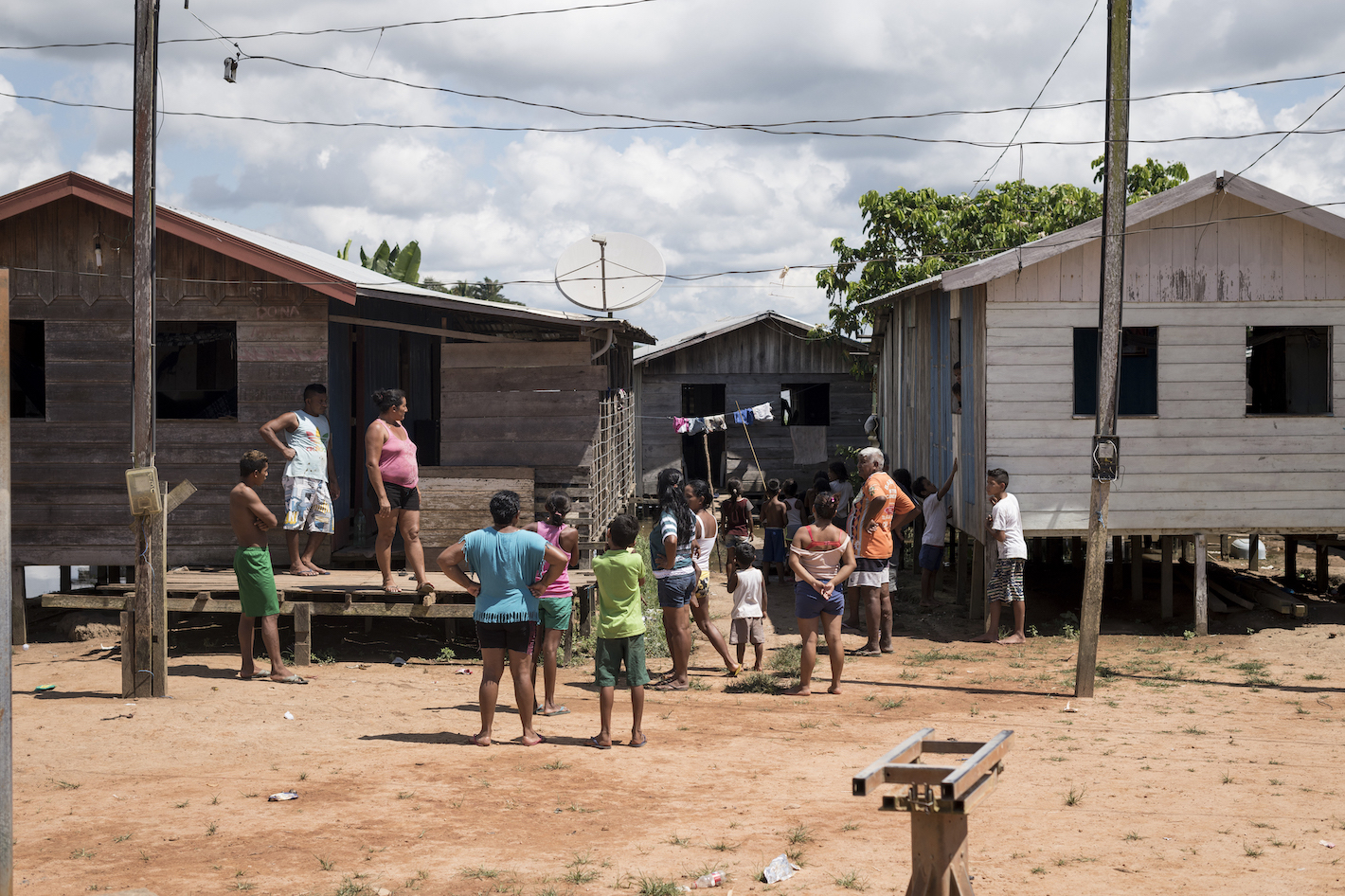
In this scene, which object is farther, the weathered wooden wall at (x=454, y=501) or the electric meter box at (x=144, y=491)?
the weathered wooden wall at (x=454, y=501)

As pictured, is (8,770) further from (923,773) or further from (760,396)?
(760,396)

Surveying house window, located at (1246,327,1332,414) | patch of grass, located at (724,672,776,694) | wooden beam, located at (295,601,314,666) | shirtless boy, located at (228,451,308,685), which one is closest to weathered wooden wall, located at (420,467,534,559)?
wooden beam, located at (295,601,314,666)

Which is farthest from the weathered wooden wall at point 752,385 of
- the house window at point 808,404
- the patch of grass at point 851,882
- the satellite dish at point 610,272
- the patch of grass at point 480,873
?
the patch of grass at point 851,882

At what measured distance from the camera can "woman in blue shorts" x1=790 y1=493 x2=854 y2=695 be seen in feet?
30.1

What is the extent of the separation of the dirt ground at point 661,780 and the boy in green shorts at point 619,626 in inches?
13.9

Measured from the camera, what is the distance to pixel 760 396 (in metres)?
24.9

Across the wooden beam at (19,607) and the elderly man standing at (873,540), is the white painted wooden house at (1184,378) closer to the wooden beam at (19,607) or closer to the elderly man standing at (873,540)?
the elderly man standing at (873,540)

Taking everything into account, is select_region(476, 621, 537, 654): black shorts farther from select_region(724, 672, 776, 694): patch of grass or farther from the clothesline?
the clothesline

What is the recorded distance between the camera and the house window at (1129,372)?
12.4 meters

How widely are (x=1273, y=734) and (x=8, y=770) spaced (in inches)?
311

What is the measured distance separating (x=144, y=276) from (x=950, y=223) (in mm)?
16321

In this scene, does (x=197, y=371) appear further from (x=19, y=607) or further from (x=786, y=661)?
(x=786, y=661)

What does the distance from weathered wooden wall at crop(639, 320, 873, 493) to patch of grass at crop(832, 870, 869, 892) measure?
64.3 feet

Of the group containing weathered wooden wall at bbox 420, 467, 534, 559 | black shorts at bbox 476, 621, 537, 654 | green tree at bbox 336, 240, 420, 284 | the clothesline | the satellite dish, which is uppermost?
green tree at bbox 336, 240, 420, 284
